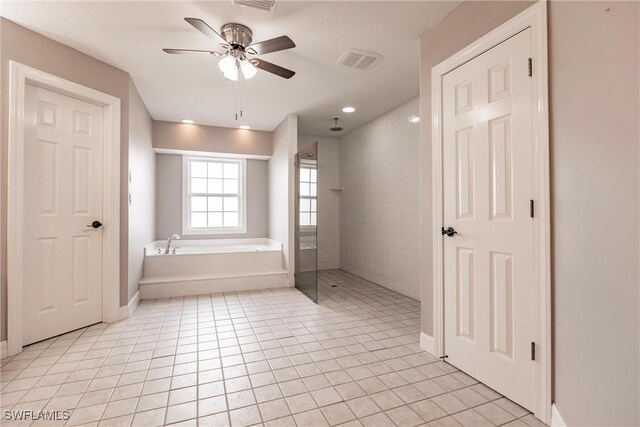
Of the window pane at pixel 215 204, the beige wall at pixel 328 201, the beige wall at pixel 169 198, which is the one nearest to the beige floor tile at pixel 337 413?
the beige wall at pixel 328 201

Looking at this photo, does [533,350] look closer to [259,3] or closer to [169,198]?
[259,3]

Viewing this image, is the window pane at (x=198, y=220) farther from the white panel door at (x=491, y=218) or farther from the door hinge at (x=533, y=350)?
the door hinge at (x=533, y=350)

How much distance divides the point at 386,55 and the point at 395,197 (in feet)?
6.76

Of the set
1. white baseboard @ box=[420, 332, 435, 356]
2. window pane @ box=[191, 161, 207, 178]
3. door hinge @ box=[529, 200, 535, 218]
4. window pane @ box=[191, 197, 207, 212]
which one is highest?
window pane @ box=[191, 161, 207, 178]

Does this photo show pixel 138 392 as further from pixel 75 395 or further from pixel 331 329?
pixel 331 329

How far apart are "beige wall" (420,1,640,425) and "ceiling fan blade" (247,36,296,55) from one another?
1.54 meters

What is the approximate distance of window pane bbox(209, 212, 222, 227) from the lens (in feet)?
18.2

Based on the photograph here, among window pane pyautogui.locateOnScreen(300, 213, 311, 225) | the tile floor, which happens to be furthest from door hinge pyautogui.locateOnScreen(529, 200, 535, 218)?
window pane pyautogui.locateOnScreen(300, 213, 311, 225)

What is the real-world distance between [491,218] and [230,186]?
15.5 ft

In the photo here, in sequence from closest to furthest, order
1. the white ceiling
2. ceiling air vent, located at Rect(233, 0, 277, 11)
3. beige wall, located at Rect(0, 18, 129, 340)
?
ceiling air vent, located at Rect(233, 0, 277, 11), the white ceiling, beige wall, located at Rect(0, 18, 129, 340)

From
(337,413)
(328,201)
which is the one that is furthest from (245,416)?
(328,201)
